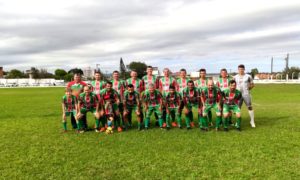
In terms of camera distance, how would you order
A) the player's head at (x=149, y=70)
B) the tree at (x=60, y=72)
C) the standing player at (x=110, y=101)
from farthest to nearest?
1. the tree at (x=60, y=72)
2. the player's head at (x=149, y=70)
3. the standing player at (x=110, y=101)

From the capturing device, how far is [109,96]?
824cm

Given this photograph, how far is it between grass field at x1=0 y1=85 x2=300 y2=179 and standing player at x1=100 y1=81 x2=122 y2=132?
2.62 ft

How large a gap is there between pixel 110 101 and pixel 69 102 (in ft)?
4.39

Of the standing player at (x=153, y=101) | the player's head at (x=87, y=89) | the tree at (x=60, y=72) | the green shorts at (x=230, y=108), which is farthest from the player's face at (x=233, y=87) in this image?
the tree at (x=60, y=72)

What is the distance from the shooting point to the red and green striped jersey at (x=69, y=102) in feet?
27.4

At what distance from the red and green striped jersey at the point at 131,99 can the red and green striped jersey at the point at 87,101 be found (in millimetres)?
957

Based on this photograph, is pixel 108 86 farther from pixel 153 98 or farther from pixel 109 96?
pixel 153 98

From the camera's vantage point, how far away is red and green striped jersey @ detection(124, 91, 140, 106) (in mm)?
8461

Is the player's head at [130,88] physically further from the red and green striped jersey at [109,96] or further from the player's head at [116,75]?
the player's head at [116,75]

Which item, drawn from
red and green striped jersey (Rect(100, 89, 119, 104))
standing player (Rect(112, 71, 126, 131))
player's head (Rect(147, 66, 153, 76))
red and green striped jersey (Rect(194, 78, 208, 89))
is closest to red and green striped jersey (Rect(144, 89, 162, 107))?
player's head (Rect(147, 66, 153, 76))

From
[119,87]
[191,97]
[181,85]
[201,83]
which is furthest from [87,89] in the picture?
[201,83]

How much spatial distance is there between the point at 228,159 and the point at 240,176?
813 millimetres

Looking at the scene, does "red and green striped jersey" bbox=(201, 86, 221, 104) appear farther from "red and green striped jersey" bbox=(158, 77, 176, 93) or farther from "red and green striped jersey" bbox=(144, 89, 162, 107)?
"red and green striped jersey" bbox=(144, 89, 162, 107)

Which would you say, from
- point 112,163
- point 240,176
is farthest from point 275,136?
point 112,163
